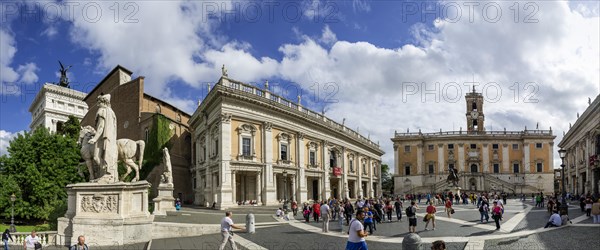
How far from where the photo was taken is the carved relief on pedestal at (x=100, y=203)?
13.6m

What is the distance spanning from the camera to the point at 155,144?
40781 millimetres

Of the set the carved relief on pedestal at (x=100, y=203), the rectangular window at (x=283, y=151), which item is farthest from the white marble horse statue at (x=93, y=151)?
the rectangular window at (x=283, y=151)

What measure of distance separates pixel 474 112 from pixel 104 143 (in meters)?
83.1

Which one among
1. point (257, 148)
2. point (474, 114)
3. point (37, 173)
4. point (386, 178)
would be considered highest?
point (474, 114)

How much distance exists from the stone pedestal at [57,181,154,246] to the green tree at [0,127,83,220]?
18027mm

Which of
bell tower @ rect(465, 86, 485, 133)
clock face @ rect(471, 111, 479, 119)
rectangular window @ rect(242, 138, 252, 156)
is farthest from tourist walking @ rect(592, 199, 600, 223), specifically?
clock face @ rect(471, 111, 479, 119)

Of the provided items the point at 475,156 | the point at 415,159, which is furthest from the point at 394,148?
the point at 475,156

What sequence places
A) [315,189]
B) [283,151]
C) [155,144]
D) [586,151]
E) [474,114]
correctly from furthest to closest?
[474,114]
[586,151]
[315,189]
[155,144]
[283,151]

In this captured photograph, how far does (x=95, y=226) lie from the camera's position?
13.4m

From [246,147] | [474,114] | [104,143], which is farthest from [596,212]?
[474,114]

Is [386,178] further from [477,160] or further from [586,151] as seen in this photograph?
[586,151]

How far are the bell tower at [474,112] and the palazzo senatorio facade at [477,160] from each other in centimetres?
225

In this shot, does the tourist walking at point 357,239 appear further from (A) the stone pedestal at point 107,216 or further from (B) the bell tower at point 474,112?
(B) the bell tower at point 474,112

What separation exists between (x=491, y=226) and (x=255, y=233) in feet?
34.7
